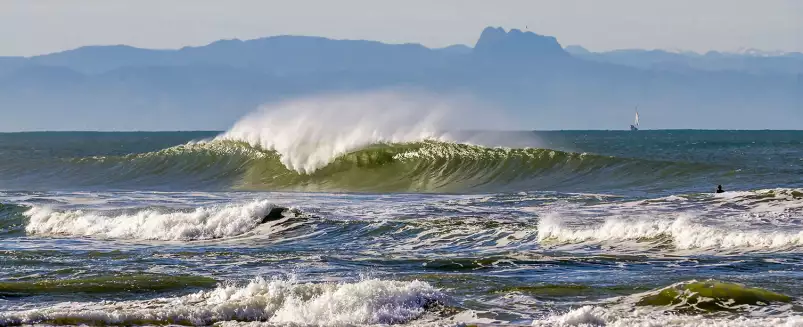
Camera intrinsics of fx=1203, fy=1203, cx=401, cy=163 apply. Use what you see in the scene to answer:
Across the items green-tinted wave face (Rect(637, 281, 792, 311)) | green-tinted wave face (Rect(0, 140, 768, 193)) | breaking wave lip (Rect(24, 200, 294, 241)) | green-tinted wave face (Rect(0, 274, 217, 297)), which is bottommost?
green-tinted wave face (Rect(637, 281, 792, 311))

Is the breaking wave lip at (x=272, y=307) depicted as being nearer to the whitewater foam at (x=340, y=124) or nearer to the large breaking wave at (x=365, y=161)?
the large breaking wave at (x=365, y=161)

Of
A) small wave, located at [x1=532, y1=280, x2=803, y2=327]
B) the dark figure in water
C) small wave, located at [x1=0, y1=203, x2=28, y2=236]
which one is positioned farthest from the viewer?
small wave, located at [x1=0, y1=203, x2=28, y2=236]

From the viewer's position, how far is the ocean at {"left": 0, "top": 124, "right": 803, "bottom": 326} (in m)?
13.8

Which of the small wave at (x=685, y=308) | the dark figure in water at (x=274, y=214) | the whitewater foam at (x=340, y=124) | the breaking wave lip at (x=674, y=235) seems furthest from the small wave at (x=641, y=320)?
the whitewater foam at (x=340, y=124)

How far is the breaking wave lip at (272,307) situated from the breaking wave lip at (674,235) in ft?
21.8

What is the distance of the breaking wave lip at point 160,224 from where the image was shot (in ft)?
77.8

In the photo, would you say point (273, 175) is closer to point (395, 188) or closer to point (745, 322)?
point (395, 188)

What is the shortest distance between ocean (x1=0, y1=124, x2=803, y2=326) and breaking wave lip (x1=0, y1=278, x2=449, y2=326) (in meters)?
0.02

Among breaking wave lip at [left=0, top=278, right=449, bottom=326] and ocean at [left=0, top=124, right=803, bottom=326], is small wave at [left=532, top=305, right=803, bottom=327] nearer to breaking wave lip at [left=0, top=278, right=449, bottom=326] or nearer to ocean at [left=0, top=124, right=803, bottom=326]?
ocean at [left=0, top=124, right=803, bottom=326]

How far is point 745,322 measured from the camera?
12742mm

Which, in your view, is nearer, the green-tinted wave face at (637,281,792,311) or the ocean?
the green-tinted wave face at (637,281,792,311)

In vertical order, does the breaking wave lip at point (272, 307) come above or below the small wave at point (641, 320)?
above

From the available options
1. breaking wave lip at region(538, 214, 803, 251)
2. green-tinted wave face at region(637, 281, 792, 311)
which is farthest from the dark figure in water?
green-tinted wave face at region(637, 281, 792, 311)

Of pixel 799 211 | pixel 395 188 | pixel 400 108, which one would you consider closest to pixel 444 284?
pixel 799 211
